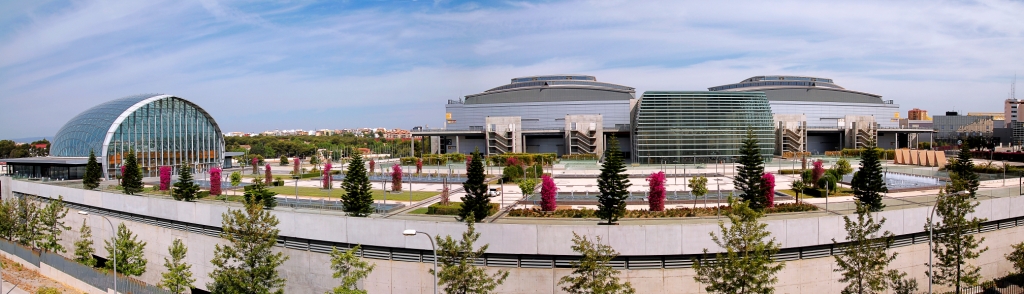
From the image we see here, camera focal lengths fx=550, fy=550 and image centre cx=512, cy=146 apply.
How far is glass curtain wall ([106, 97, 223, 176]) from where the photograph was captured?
5272 cm

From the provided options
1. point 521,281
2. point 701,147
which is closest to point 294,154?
point 701,147

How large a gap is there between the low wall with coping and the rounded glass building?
35.2m

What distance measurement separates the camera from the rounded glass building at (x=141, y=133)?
52.1 meters

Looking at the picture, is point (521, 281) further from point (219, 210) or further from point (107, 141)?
point (107, 141)

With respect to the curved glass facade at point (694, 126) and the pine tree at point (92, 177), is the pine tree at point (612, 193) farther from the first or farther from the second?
the curved glass facade at point (694, 126)

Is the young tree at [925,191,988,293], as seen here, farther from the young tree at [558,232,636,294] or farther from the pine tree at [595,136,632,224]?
the young tree at [558,232,636,294]

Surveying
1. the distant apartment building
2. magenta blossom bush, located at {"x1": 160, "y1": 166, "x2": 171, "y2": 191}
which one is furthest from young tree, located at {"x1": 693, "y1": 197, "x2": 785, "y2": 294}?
the distant apartment building

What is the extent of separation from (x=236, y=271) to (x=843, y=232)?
22670 mm

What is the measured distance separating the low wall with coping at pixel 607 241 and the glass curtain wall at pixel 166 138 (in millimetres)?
35214

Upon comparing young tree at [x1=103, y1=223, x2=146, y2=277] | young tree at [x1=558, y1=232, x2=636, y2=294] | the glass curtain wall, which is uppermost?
the glass curtain wall

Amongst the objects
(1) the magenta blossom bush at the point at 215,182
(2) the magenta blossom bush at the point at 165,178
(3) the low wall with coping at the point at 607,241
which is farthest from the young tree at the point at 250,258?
(2) the magenta blossom bush at the point at 165,178

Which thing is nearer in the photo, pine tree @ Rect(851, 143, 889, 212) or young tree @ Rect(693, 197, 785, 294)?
young tree @ Rect(693, 197, 785, 294)

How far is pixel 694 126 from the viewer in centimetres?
6894

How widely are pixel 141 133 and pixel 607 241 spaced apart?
2089 inches
